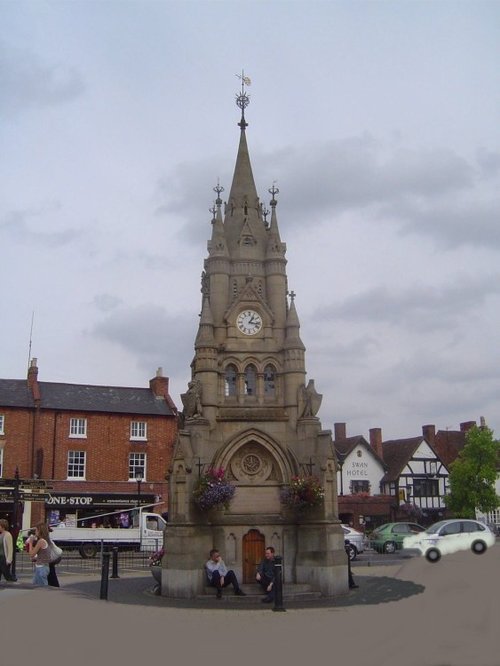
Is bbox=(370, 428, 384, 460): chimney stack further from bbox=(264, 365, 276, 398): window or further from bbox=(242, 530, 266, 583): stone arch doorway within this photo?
bbox=(242, 530, 266, 583): stone arch doorway

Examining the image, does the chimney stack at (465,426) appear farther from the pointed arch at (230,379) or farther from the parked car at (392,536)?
the pointed arch at (230,379)

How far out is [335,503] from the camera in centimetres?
2181

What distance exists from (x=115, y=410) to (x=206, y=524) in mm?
28643

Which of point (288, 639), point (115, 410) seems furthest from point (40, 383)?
point (288, 639)

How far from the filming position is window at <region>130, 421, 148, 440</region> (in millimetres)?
49094

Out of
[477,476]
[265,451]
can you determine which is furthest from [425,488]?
[265,451]

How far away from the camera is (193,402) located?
22234 millimetres

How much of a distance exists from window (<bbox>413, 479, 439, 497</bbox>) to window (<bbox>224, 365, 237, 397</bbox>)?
38.4 m

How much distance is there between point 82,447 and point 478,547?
36.2 metres

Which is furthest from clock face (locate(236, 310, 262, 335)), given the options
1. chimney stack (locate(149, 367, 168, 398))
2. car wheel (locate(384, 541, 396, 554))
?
chimney stack (locate(149, 367, 168, 398))

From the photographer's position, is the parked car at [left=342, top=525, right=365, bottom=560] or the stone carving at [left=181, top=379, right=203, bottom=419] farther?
the parked car at [left=342, top=525, right=365, bottom=560]

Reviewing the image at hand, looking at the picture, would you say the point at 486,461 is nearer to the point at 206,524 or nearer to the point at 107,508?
the point at 107,508

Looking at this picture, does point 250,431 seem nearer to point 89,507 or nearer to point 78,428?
point 89,507

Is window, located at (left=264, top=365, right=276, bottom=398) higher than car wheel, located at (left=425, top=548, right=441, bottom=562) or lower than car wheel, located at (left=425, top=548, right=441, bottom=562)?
higher
